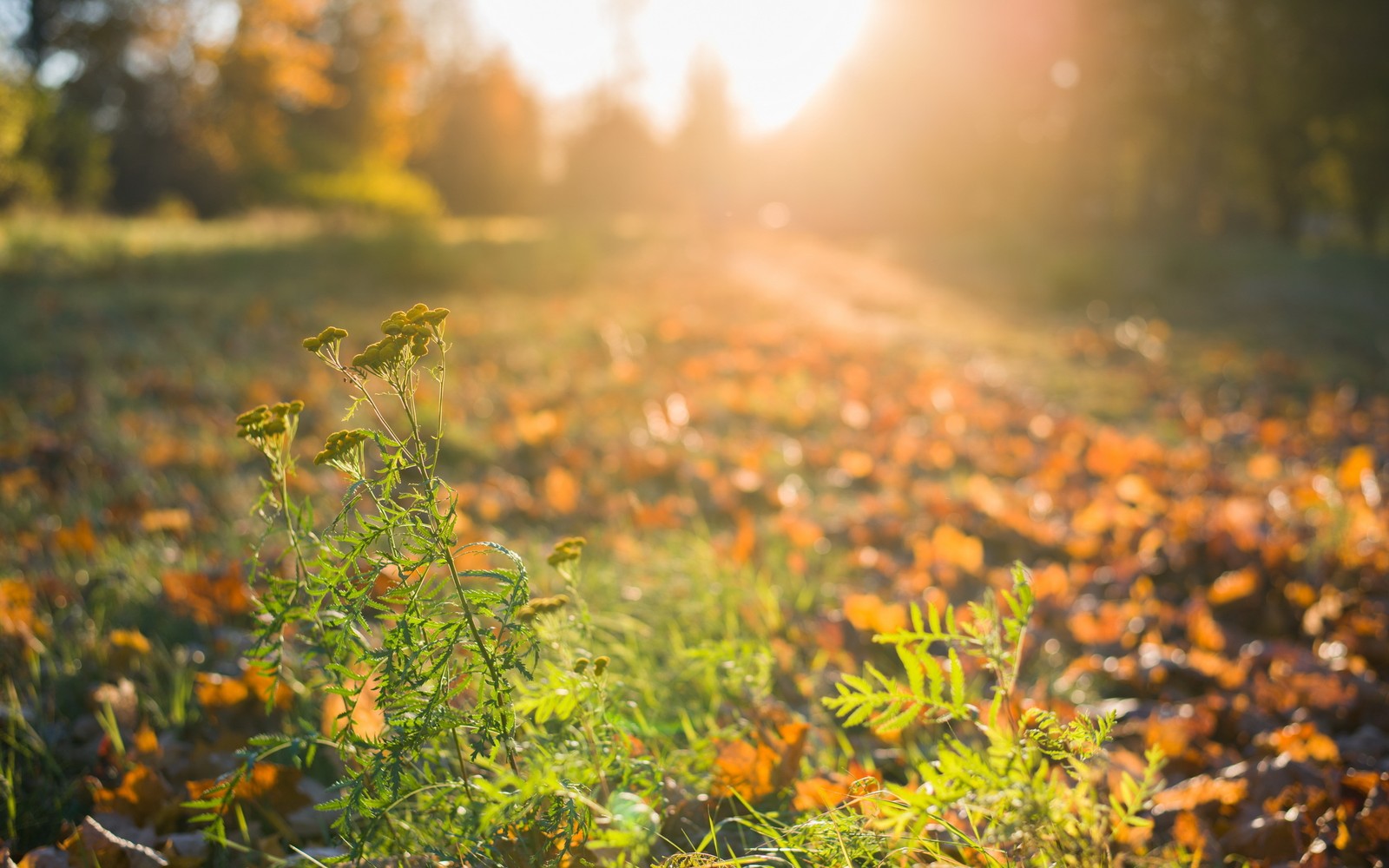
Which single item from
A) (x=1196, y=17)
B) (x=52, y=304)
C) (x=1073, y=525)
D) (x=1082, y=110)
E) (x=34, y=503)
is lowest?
(x=1073, y=525)

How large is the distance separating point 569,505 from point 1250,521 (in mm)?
2151

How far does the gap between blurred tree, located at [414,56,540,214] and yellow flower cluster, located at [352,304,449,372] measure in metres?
34.8

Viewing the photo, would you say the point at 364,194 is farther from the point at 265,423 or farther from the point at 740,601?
the point at 265,423

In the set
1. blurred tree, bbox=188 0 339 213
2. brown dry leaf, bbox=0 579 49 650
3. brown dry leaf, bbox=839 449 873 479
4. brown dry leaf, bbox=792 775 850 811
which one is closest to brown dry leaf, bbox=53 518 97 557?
brown dry leaf, bbox=0 579 49 650

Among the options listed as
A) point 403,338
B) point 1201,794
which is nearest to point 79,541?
point 403,338

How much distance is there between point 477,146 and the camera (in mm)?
33562

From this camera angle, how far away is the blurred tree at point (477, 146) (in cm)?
3347

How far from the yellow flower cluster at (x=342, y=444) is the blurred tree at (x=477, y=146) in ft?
114

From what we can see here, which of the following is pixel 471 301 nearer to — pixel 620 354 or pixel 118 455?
pixel 620 354

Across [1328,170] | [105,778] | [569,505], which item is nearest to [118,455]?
[569,505]

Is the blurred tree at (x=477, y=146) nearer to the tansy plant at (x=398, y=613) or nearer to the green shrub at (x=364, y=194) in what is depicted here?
the green shrub at (x=364, y=194)

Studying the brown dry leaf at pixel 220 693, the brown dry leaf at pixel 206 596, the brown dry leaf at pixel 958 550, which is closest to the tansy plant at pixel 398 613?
the brown dry leaf at pixel 220 693

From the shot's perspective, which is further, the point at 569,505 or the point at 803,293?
the point at 803,293

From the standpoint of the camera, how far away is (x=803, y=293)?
10.4 meters
